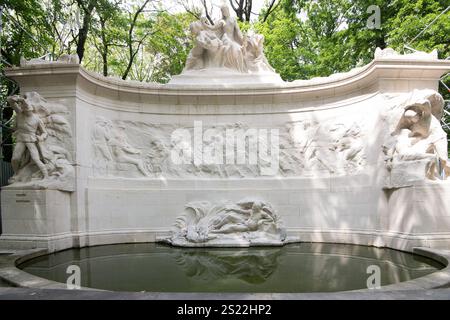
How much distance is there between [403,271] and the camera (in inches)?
246

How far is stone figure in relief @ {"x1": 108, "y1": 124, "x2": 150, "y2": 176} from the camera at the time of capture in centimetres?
1123

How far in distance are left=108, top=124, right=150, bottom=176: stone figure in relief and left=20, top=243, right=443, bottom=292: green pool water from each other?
285cm

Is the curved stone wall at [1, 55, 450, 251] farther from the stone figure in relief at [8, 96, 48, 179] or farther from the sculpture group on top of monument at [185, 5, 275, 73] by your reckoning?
the sculpture group on top of monument at [185, 5, 275, 73]

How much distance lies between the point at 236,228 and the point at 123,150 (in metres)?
4.34

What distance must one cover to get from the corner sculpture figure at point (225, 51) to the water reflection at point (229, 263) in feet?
19.8

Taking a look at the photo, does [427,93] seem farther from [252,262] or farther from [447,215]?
[252,262]

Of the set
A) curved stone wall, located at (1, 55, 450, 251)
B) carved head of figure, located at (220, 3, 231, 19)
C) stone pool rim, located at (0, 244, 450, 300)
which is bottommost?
stone pool rim, located at (0, 244, 450, 300)

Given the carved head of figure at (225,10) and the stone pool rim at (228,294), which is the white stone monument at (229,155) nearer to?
the carved head of figure at (225,10)

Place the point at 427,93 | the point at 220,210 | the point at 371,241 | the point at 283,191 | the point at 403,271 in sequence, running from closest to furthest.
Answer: the point at 403,271, the point at 427,93, the point at 371,241, the point at 220,210, the point at 283,191

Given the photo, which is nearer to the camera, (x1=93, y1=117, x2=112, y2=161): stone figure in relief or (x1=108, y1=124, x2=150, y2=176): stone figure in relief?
(x1=93, y1=117, x2=112, y2=161): stone figure in relief

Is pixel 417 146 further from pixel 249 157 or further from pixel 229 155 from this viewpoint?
pixel 229 155

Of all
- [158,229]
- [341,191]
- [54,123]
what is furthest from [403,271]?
[54,123]

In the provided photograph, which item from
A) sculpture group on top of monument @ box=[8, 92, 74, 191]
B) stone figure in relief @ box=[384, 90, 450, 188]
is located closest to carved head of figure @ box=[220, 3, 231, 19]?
sculpture group on top of monument @ box=[8, 92, 74, 191]

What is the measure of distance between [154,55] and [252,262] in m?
21.8
